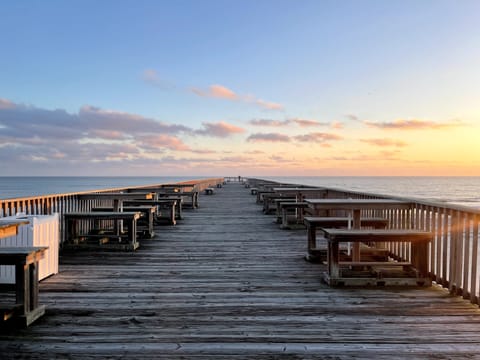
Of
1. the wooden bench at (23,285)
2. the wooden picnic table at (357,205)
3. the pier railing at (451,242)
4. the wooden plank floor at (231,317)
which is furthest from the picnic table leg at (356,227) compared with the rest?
the wooden bench at (23,285)

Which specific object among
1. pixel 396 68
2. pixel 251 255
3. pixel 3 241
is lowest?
pixel 251 255

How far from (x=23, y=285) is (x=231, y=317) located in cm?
163

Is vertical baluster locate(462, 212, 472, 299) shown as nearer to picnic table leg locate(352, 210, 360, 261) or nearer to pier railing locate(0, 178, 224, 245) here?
picnic table leg locate(352, 210, 360, 261)

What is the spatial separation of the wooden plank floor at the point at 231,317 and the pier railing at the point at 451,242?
0.17 m

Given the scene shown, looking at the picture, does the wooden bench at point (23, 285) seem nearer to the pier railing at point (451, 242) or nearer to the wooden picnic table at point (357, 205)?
the wooden picnic table at point (357, 205)

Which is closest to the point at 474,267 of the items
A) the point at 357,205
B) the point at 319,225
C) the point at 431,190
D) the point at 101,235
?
the point at 357,205

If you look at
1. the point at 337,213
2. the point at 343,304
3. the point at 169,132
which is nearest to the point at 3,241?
the point at 343,304

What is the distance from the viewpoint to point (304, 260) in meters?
5.57

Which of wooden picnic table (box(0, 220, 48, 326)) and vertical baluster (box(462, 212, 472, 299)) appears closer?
wooden picnic table (box(0, 220, 48, 326))

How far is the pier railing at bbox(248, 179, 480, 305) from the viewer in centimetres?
359

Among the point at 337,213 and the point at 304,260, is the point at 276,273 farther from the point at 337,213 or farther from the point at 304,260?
the point at 337,213

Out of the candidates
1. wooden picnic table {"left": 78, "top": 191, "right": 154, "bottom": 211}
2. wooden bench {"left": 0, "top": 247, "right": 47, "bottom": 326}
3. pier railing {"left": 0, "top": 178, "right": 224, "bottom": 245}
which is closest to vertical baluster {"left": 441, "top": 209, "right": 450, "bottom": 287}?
wooden bench {"left": 0, "top": 247, "right": 47, "bottom": 326}

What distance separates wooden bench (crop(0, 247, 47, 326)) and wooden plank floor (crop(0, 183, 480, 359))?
11cm

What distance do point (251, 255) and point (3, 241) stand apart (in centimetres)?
327
